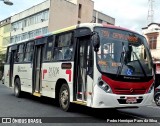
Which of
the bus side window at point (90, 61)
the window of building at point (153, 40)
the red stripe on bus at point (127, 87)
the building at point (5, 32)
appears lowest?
the red stripe on bus at point (127, 87)

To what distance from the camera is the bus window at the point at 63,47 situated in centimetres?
1130

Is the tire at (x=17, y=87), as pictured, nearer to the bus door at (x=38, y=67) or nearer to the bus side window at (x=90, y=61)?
the bus door at (x=38, y=67)

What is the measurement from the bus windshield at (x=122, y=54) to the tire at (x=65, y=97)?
7.29 feet

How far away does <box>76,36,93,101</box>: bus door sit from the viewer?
1008 cm

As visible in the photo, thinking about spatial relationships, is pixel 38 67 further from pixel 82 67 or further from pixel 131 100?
pixel 131 100

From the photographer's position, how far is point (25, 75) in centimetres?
1549

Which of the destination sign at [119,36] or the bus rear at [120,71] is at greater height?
the destination sign at [119,36]

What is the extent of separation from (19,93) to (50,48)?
4564mm

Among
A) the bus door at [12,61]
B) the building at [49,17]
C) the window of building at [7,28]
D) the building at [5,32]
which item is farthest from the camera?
the window of building at [7,28]

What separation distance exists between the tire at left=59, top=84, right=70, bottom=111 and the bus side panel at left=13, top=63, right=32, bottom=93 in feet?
11.4

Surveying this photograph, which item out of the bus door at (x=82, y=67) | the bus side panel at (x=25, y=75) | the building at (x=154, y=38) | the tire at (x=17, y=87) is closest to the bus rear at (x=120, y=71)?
the bus door at (x=82, y=67)

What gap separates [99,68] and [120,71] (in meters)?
0.64

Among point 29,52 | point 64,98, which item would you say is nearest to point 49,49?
point 64,98

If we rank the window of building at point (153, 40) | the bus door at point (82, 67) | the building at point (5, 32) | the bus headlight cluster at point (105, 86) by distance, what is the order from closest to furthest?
the bus headlight cluster at point (105, 86) < the bus door at point (82, 67) < the window of building at point (153, 40) < the building at point (5, 32)
